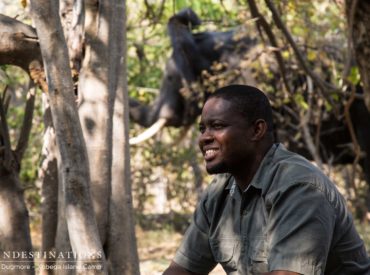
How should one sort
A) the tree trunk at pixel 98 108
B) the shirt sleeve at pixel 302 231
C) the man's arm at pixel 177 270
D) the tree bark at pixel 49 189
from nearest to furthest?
the shirt sleeve at pixel 302 231
the man's arm at pixel 177 270
the tree trunk at pixel 98 108
the tree bark at pixel 49 189

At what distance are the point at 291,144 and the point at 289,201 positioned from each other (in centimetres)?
840

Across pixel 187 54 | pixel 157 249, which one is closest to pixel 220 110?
pixel 157 249

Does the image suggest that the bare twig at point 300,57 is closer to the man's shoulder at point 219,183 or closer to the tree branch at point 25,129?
the tree branch at point 25,129

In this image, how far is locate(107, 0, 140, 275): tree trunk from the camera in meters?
4.47

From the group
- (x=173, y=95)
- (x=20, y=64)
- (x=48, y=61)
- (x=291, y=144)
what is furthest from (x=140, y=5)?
(x=48, y=61)

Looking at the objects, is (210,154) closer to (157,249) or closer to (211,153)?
(211,153)

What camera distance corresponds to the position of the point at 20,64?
4.57 metres

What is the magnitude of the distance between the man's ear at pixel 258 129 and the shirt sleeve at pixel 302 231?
1.24 ft

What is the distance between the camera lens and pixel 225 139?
351 centimetres

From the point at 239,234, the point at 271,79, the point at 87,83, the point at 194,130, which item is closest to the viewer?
the point at 239,234

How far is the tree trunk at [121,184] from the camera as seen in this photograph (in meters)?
4.47

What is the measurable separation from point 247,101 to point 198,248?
812 millimetres

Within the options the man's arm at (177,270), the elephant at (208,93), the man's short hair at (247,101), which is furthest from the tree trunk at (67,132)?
the elephant at (208,93)

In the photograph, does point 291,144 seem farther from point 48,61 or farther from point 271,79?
point 48,61
